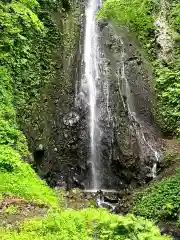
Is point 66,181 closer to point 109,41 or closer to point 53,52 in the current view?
point 53,52

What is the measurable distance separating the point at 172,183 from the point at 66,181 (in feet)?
14.1

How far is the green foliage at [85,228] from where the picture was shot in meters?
6.37

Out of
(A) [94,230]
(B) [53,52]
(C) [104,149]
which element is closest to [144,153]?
(C) [104,149]

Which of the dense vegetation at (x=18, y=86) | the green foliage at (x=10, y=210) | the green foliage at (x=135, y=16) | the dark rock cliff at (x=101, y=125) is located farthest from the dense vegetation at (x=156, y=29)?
the green foliage at (x=10, y=210)

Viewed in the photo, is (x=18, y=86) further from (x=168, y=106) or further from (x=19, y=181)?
(x=168, y=106)

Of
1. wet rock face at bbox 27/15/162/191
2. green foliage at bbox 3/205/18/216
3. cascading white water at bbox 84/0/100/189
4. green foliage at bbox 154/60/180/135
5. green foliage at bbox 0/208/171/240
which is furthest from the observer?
green foliage at bbox 154/60/180/135

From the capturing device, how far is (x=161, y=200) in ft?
40.5

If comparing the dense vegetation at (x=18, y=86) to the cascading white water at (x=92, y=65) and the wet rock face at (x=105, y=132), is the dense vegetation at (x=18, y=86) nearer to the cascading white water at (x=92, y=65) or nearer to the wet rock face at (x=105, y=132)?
the wet rock face at (x=105, y=132)

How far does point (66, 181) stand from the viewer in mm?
15312

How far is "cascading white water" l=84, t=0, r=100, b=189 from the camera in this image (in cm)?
1625

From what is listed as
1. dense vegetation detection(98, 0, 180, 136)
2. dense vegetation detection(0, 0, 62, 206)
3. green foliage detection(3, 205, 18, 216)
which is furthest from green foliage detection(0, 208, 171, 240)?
dense vegetation detection(98, 0, 180, 136)

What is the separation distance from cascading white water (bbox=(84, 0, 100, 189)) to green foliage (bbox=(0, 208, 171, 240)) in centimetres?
731

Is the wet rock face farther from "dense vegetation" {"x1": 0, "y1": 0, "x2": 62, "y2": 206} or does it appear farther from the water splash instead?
"dense vegetation" {"x1": 0, "y1": 0, "x2": 62, "y2": 206}

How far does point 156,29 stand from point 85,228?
15.2 meters
